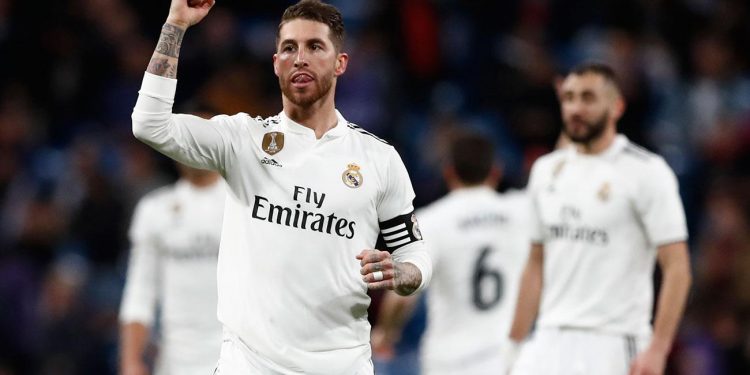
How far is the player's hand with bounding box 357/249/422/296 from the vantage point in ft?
15.1

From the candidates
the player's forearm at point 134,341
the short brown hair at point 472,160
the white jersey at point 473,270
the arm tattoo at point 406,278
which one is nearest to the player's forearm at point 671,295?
the white jersey at point 473,270

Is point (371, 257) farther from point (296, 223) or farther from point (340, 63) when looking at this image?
point (340, 63)

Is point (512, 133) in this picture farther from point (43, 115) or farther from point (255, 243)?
point (255, 243)

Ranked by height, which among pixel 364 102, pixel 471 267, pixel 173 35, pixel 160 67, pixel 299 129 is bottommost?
pixel 471 267

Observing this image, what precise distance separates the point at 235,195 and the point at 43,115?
8.41 meters

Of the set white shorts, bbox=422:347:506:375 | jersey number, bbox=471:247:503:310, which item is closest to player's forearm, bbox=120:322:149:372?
white shorts, bbox=422:347:506:375

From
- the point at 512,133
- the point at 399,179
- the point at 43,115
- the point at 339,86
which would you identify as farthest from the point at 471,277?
the point at 43,115

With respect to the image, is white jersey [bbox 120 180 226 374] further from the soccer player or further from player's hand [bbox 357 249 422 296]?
player's hand [bbox 357 249 422 296]

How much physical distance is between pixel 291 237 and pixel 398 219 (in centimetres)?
49

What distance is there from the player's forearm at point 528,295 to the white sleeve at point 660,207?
28.8 inches

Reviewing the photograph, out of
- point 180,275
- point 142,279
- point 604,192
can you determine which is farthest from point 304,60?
point 142,279

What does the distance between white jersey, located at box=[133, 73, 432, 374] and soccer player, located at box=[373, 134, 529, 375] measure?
3.22 m

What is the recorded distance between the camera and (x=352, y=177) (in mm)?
5070

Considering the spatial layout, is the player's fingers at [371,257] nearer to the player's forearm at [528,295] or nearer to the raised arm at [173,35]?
the raised arm at [173,35]
